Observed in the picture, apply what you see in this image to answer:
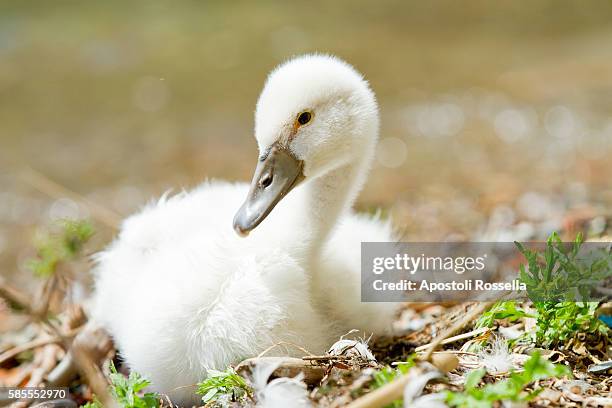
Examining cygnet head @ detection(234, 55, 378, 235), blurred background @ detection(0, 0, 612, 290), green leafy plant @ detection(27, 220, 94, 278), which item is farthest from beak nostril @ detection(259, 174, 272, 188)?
blurred background @ detection(0, 0, 612, 290)

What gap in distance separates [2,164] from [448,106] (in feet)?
16.7

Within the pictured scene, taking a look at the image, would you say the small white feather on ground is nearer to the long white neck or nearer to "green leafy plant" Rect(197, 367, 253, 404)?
"green leafy plant" Rect(197, 367, 253, 404)

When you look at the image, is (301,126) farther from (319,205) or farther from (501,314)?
(501,314)

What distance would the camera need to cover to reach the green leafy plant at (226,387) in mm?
2666

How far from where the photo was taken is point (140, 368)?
3.08 meters

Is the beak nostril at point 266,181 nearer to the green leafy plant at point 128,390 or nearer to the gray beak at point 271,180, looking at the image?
the gray beak at point 271,180

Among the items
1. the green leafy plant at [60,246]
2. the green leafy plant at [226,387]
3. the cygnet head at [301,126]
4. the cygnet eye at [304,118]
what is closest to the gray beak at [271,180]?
the cygnet head at [301,126]

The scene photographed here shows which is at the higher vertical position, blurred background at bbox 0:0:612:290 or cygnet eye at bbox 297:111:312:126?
blurred background at bbox 0:0:612:290

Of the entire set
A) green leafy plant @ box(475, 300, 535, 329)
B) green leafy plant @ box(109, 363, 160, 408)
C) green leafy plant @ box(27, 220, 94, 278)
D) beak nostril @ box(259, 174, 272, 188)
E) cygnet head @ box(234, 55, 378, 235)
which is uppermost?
cygnet head @ box(234, 55, 378, 235)

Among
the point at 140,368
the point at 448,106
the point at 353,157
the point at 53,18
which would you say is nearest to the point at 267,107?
the point at 353,157

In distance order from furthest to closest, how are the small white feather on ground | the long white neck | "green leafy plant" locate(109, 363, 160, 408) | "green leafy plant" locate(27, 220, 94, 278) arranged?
"green leafy plant" locate(27, 220, 94, 278)
the long white neck
"green leafy plant" locate(109, 363, 160, 408)
the small white feather on ground

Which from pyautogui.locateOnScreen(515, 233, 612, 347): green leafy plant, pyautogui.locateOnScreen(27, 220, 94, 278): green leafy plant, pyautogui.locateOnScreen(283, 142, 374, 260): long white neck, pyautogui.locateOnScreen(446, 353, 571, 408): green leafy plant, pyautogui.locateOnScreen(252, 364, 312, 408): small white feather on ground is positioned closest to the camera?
pyautogui.locateOnScreen(446, 353, 571, 408): green leafy plant

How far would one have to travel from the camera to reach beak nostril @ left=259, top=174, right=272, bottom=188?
3133 mm

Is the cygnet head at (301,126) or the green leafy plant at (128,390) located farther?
the cygnet head at (301,126)
